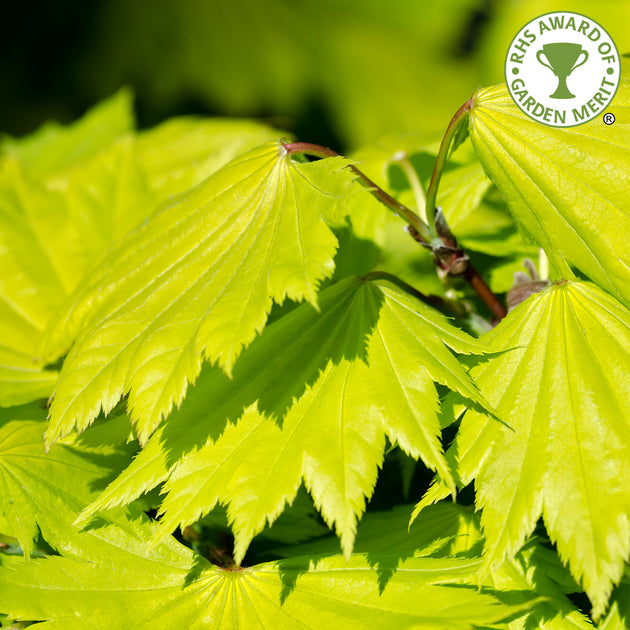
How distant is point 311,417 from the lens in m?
0.76

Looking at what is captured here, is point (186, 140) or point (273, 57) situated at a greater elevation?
point (273, 57)

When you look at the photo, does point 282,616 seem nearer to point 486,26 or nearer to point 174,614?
point 174,614

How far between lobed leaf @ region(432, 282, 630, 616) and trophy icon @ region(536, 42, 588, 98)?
1.05 feet

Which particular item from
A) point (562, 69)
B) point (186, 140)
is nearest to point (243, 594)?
point (562, 69)

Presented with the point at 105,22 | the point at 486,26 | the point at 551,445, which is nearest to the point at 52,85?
the point at 105,22

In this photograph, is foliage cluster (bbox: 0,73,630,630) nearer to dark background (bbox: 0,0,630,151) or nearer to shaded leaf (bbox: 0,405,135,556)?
shaded leaf (bbox: 0,405,135,556)

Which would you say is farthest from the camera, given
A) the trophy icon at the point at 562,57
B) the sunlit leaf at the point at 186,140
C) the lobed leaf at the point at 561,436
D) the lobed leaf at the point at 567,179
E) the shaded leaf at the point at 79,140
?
the shaded leaf at the point at 79,140

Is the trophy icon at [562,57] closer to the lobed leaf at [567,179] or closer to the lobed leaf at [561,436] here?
the lobed leaf at [567,179]

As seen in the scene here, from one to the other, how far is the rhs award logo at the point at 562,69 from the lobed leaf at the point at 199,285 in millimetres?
287

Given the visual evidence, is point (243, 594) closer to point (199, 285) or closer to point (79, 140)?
point (199, 285)

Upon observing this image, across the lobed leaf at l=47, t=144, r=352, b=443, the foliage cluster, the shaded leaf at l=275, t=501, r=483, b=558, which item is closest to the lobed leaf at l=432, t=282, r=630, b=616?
the foliage cluster

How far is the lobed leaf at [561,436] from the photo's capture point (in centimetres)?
66

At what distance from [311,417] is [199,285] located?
214 mm

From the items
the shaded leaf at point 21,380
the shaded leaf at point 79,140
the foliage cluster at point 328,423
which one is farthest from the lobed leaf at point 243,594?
the shaded leaf at point 79,140
